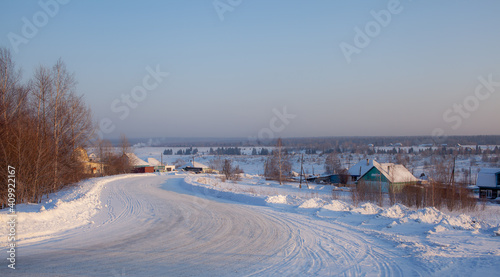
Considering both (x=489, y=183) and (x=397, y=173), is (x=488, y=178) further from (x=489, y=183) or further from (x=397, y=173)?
(x=397, y=173)

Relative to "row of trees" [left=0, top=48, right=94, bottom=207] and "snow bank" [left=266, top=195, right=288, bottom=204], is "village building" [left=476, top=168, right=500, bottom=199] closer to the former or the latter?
"snow bank" [left=266, top=195, right=288, bottom=204]

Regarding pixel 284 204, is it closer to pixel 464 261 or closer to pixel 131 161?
A: pixel 464 261

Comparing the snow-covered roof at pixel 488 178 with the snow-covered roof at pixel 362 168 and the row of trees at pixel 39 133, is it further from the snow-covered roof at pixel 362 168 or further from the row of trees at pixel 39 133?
the row of trees at pixel 39 133

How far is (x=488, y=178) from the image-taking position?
40.0m

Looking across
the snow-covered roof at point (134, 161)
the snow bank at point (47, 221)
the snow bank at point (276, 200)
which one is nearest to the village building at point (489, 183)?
the snow bank at point (276, 200)

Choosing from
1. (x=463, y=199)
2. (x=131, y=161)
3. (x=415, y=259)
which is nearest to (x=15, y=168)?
(x=415, y=259)

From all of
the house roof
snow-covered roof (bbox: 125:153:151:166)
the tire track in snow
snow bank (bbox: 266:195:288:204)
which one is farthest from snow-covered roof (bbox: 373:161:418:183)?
snow-covered roof (bbox: 125:153:151:166)

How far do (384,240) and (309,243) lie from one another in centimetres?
207

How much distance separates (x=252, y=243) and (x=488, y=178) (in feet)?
142

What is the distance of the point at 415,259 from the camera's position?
6902 millimetres

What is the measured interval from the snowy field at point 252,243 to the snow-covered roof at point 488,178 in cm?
3566

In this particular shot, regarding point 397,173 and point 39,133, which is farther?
point 397,173

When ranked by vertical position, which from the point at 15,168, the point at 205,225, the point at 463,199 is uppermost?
the point at 15,168

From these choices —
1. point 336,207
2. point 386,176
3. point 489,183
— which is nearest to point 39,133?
point 336,207
